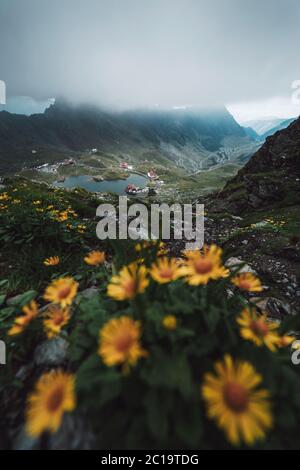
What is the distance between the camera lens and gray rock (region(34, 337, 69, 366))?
98.9 inches

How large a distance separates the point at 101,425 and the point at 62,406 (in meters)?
0.45

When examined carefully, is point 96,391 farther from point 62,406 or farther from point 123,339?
point 123,339

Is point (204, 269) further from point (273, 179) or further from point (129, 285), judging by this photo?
point (273, 179)

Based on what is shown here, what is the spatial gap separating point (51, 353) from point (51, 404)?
1.04m

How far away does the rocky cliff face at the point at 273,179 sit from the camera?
1898 centimetres

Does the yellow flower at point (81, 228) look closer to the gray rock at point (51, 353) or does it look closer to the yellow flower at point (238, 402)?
the gray rock at point (51, 353)

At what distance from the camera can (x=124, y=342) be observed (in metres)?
1.70

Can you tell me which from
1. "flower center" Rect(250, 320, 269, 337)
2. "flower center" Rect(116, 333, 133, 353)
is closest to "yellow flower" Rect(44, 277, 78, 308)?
"flower center" Rect(116, 333, 133, 353)

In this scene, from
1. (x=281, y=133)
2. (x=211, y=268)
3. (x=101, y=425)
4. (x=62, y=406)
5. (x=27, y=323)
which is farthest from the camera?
(x=281, y=133)

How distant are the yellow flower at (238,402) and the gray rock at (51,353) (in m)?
1.56

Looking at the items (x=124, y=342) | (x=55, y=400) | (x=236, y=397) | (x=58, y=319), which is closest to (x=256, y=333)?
(x=236, y=397)

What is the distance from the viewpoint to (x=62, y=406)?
155cm

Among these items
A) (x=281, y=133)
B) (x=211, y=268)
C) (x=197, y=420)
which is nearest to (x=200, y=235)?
(x=211, y=268)

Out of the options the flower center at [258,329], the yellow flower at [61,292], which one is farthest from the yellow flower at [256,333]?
the yellow flower at [61,292]
